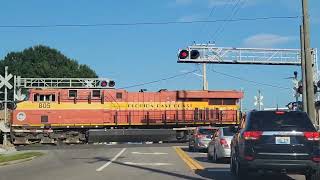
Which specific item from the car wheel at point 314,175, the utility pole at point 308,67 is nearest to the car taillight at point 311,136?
the car wheel at point 314,175

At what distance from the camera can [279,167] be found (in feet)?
47.9

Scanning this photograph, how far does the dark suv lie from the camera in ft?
47.7

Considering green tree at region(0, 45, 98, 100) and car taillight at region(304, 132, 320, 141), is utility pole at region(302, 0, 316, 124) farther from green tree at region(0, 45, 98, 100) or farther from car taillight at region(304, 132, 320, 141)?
green tree at region(0, 45, 98, 100)

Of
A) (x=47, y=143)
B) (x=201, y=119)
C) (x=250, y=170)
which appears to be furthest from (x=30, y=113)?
(x=250, y=170)

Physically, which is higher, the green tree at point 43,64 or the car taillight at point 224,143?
the green tree at point 43,64

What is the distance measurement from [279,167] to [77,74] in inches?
2898

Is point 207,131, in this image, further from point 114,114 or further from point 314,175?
point 314,175

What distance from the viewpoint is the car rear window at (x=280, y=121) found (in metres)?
14.7

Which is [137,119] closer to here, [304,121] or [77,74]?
[304,121]

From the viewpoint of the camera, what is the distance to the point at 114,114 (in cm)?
4631

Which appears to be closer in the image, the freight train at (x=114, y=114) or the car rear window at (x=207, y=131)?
the car rear window at (x=207, y=131)

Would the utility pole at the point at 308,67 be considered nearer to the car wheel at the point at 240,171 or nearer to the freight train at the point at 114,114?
the car wheel at the point at 240,171

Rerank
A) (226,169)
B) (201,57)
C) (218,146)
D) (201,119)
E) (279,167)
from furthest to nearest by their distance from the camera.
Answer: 1. (201,119)
2. (201,57)
3. (218,146)
4. (226,169)
5. (279,167)

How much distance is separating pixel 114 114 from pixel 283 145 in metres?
32.4
